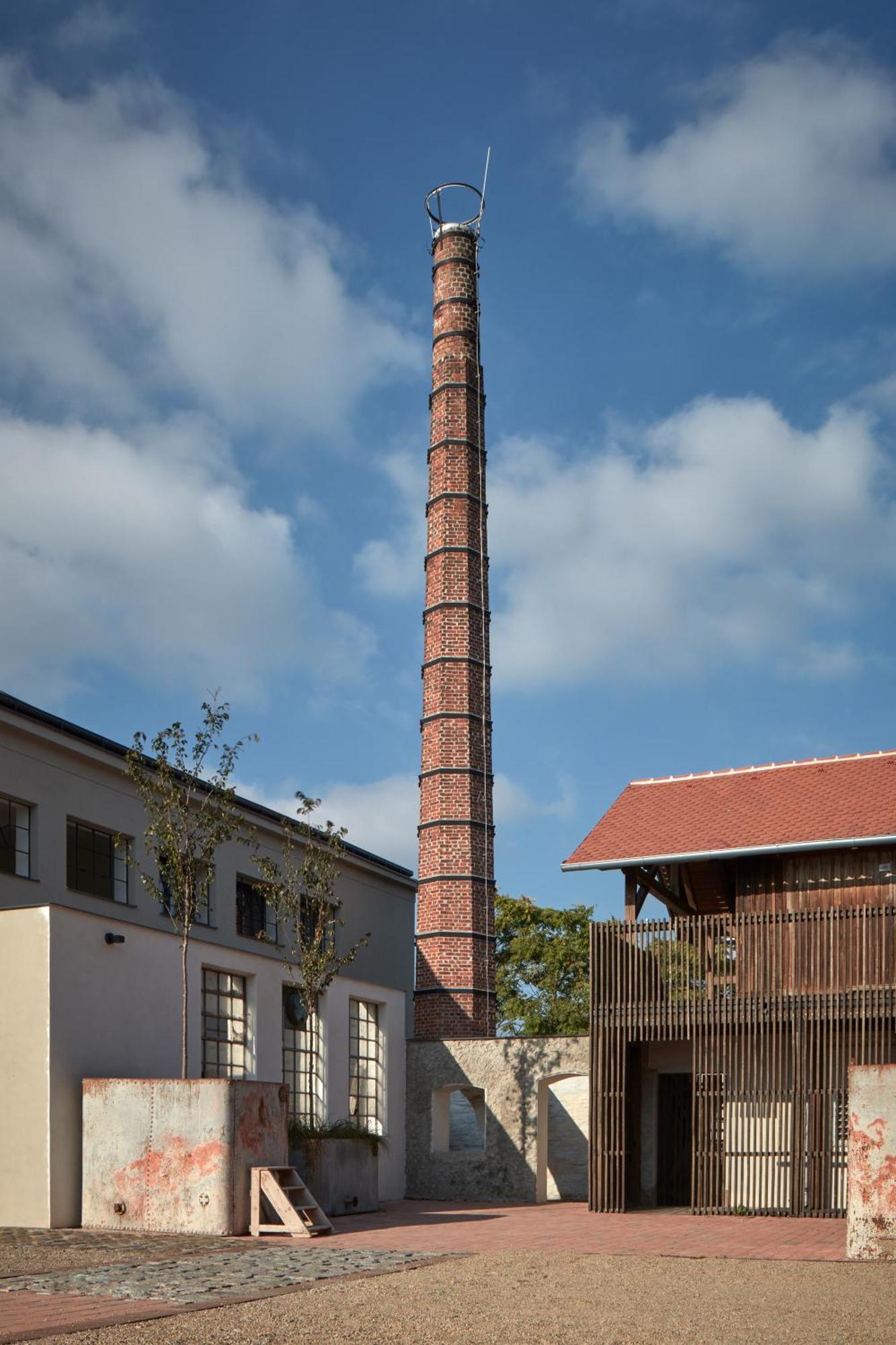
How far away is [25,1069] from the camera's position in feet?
49.4

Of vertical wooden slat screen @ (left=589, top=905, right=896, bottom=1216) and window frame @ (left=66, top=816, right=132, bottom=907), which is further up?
window frame @ (left=66, top=816, right=132, bottom=907)

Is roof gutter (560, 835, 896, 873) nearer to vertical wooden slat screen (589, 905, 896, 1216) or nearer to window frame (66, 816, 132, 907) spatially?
vertical wooden slat screen (589, 905, 896, 1216)

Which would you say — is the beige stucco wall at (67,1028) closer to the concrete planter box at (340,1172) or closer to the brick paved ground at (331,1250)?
the brick paved ground at (331,1250)

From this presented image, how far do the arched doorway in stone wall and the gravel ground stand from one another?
36.9 feet

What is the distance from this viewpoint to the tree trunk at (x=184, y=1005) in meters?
16.3

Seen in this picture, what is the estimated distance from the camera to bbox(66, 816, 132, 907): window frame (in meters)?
21.4

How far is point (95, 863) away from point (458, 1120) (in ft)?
34.5

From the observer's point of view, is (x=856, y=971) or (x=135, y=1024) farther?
(x=856, y=971)

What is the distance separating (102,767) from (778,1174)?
11.1 metres

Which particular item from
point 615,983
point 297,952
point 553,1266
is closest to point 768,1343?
point 553,1266

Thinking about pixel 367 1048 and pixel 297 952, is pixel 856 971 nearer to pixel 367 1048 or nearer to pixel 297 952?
pixel 367 1048

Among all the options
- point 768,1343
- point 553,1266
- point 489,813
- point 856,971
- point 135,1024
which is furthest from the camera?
point 489,813

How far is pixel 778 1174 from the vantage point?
18.4 metres

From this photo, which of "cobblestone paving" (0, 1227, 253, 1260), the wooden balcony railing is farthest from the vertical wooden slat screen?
"cobblestone paving" (0, 1227, 253, 1260)
